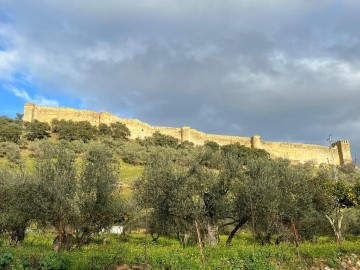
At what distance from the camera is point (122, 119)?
75.9 metres

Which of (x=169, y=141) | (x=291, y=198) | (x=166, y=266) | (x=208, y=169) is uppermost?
(x=169, y=141)

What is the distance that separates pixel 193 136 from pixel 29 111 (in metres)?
33.1

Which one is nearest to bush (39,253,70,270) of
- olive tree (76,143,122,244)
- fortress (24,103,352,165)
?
olive tree (76,143,122,244)

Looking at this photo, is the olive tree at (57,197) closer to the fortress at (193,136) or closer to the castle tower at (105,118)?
the fortress at (193,136)

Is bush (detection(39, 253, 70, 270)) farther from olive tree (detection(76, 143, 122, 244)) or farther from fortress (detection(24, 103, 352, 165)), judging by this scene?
fortress (detection(24, 103, 352, 165))

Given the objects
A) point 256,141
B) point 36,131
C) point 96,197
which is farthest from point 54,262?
point 256,141

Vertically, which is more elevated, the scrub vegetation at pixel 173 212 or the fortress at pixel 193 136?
the fortress at pixel 193 136

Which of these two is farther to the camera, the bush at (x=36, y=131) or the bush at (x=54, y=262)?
the bush at (x=36, y=131)

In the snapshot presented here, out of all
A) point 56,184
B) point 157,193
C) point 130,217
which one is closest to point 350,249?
point 157,193

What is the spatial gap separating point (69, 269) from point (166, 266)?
276cm

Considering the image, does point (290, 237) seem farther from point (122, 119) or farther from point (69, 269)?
point (122, 119)

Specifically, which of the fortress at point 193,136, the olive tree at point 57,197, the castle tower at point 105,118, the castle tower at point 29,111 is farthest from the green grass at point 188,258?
the castle tower at point 105,118

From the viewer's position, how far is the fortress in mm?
71262

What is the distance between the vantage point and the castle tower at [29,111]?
227 feet
